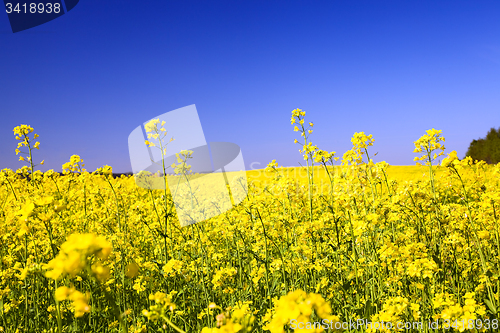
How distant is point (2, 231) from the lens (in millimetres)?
4098

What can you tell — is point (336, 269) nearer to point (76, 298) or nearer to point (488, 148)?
point (76, 298)

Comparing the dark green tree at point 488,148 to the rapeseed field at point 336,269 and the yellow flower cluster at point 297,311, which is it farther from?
the yellow flower cluster at point 297,311

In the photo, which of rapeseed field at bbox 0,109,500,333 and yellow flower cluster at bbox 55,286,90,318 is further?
rapeseed field at bbox 0,109,500,333

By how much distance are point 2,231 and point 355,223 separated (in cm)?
492

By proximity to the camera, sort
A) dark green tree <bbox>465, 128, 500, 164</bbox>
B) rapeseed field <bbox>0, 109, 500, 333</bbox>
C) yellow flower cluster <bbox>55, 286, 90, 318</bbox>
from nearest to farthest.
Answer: yellow flower cluster <bbox>55, 286, 90, 318</bbox> → rapeseed field <bbox>0, 109, 500, 333</bbox> → dark green tree <bbox>465, 128, 500, 164</bbox>

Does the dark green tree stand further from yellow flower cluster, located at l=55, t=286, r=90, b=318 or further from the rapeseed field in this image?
yellow flower cluster, located at l=55, t=286, r=90, b=318

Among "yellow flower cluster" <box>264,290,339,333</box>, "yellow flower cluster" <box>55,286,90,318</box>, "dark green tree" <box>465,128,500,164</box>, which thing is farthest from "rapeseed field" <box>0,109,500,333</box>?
"dark green tree" <box>465,128,500,164</box>

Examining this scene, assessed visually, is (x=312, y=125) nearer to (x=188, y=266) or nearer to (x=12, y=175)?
(x=188, y=266)

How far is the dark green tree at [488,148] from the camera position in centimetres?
3315

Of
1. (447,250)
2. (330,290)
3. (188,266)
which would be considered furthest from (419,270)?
(188,266)

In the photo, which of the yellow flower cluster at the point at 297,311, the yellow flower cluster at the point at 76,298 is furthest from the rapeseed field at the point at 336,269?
the yellow flower cluster at the point at 297,311

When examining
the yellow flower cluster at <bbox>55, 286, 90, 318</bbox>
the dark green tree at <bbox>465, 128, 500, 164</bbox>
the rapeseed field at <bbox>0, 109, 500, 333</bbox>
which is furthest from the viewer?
the dark green tree at <bbox>465, 128, 500, 164</bbox>

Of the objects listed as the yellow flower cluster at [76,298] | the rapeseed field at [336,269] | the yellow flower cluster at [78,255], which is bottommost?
the rapeseed field at [336,269]

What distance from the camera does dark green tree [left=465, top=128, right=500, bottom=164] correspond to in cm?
3315
